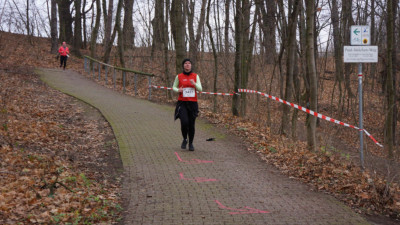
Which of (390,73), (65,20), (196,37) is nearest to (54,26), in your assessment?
(65,20)

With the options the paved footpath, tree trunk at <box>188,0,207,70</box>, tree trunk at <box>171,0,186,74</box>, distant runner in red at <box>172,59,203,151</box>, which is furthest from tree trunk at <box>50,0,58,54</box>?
distant runner in red at <box>172,59,203,151</box>

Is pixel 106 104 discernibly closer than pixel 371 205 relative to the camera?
No

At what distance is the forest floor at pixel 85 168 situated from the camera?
5.34 m

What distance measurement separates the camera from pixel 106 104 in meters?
15.7

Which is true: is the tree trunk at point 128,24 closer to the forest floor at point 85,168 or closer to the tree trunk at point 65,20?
the tree trunk at point 65,20

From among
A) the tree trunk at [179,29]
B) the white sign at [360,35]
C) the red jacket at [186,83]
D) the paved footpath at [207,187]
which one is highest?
the tree trunk at [179,29]

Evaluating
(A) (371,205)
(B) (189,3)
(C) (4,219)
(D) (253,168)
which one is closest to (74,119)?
(D) (253,168)

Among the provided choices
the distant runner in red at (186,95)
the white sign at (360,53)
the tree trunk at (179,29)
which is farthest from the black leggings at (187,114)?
the tree trunk at (179,29)

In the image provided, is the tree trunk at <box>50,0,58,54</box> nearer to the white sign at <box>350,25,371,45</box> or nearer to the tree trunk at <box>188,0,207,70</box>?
the tree trunk at <box>188,0,207,70</box>

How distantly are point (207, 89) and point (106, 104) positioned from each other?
23.0 feet

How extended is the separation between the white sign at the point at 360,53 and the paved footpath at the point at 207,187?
2619 millimetres

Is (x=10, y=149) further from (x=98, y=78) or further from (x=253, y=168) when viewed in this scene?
(x=98, y=78)

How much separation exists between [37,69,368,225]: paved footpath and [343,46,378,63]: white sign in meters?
2.62

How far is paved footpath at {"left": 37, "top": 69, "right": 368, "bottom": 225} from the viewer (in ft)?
17.1
